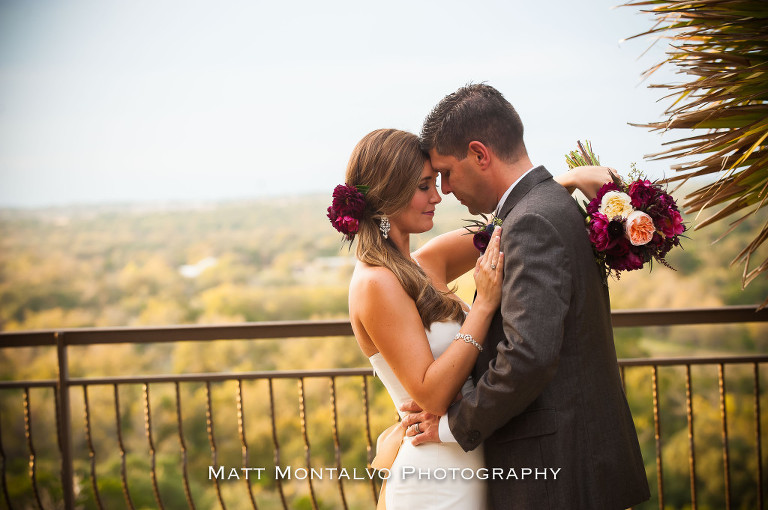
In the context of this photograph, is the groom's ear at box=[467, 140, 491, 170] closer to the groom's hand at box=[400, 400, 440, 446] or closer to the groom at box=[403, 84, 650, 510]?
the groom at box=[403, 84, 650, 510]

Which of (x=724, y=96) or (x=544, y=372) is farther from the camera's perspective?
(x=724, y=96)

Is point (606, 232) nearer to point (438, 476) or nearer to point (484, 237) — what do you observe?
point (484, 237)

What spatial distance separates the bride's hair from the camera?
1971 millimetres

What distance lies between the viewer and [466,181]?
188 cm

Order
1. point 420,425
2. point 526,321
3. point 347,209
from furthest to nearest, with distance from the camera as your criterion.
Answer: point 347,209, point 420,425, point 526,321

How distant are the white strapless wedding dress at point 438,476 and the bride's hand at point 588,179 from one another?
606mm

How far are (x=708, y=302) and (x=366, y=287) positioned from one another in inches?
1034

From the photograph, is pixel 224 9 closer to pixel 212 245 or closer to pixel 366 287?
pixel 212 245

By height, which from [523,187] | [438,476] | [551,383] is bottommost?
[438,476]

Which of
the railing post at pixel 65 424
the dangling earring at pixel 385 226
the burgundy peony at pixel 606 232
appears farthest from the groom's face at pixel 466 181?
the railing post at pixel 65 424

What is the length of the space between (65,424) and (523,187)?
2691 millimetres

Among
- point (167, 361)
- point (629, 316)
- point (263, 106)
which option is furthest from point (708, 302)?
point (263, 106)

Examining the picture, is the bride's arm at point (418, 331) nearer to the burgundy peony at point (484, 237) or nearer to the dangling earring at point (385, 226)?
the burgundy peony at point (484, 237)

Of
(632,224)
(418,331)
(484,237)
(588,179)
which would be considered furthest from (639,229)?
(418,331)
